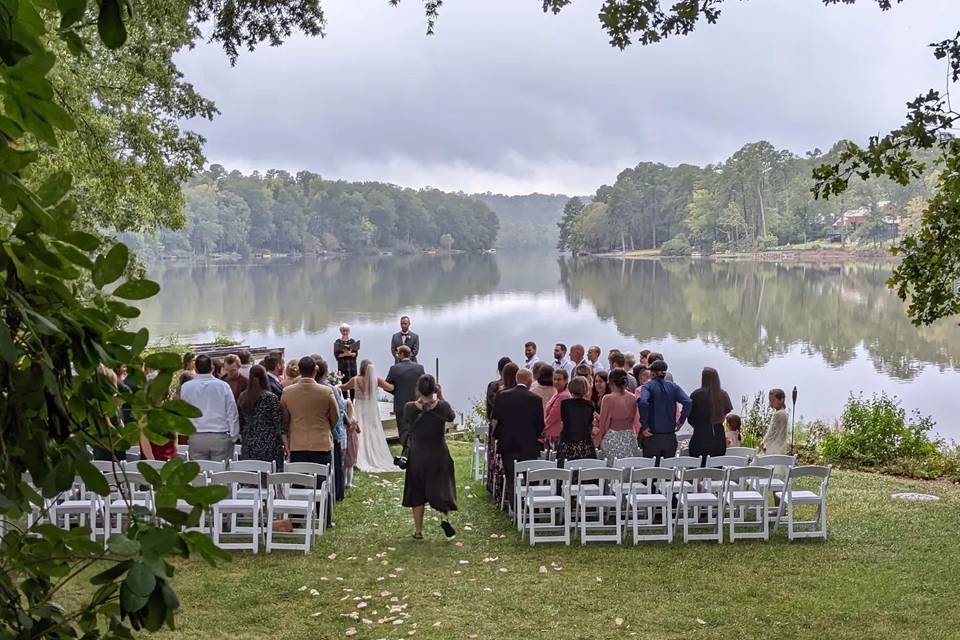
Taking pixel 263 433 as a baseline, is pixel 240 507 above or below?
below

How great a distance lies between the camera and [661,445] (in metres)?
9.81

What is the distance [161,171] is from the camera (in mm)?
15258

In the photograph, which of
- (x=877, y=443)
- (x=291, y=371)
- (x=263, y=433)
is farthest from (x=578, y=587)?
(x=877, y=443)

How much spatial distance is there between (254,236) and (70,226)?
137 m

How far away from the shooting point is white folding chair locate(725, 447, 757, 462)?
32.4 ft

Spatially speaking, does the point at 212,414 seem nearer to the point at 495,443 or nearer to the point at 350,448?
the point at 350,448

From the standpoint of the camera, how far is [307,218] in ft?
449

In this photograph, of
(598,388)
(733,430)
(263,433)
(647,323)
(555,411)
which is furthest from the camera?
(647,323)

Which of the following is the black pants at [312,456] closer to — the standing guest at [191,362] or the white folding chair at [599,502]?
the standing guest at [191,362]

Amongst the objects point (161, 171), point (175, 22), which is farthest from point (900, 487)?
point (161, 171)

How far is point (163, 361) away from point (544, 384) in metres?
9.22

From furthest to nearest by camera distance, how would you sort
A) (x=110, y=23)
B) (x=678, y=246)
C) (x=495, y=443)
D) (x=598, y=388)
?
(x=678, y=246) → (x=598, y=388) → (x=495, y=443) → (x=110, y=23)

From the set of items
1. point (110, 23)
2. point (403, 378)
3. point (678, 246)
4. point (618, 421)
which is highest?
point (678, 246)

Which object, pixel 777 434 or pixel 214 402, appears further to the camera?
pixel 777 434
